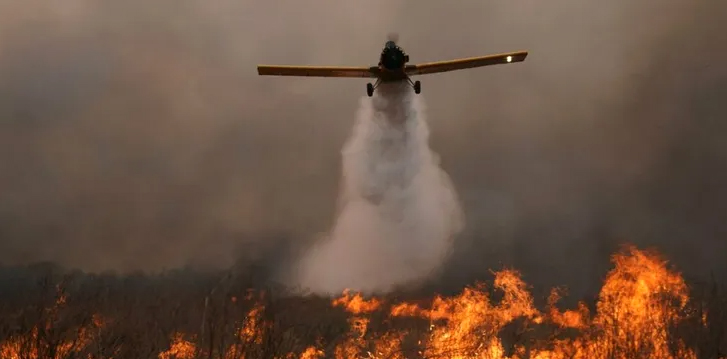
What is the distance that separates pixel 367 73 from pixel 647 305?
1448 inches

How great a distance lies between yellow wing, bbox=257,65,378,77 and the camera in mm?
37219

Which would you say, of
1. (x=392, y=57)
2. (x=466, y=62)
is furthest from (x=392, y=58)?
(x=466, y=62)

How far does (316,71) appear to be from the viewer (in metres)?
39.1

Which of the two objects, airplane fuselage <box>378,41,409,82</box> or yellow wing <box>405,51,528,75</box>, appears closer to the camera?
airplane fuselage <box>378,41,409,82</box>

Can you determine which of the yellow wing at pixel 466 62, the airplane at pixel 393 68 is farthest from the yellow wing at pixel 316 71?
the yellow wing at pixel 466 62

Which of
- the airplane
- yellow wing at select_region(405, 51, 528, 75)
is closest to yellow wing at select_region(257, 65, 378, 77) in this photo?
the airplane

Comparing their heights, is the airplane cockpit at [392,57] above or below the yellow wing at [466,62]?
below

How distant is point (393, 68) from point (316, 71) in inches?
283

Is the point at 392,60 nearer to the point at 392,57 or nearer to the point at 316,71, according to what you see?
the point at 392,57

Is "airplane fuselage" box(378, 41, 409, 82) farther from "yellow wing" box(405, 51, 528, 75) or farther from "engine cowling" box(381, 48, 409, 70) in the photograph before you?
"yellow wing" box(405, 51, 528, 75)

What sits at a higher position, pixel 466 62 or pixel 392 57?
pixel 466 62

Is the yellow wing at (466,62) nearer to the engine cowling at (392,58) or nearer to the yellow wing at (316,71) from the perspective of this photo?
the engine cowling at (392,58)

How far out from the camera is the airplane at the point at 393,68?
3512 cm

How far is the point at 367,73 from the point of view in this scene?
129 ft
